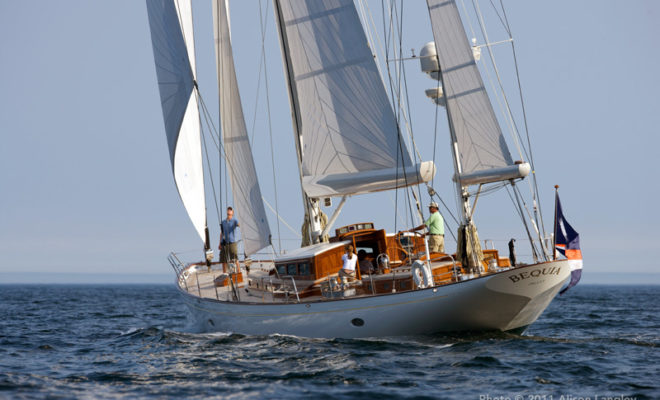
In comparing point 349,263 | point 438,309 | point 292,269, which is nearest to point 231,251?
point 292,269

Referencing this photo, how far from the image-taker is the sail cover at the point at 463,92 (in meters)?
16.7

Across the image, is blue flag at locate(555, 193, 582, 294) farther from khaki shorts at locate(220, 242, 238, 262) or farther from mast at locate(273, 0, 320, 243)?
khaki shorts at locate(220, 242, 238, 262)

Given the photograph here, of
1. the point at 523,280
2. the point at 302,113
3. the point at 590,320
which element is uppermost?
the point at 302,113

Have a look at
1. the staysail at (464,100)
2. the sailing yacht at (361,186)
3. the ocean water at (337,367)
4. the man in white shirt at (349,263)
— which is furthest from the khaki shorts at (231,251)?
the staysail at (464,100)

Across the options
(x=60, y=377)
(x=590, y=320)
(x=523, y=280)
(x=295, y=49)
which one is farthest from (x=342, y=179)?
(x=590, y=320)

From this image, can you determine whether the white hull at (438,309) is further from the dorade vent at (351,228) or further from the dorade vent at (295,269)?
the dorade vent at (351,228)

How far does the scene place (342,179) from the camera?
17.4 meters

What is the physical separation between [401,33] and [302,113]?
3.29m

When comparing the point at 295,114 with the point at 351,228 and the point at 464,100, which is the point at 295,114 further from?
the point at 464,100

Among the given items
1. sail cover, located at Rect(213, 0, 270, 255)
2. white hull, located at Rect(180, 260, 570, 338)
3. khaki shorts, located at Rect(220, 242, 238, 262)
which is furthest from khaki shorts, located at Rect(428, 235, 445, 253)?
khaki shorts, located at Rect(220, 242, 238, 262)

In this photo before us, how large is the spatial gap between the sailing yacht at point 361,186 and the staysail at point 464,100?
0.08 ft

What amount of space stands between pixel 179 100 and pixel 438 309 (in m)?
10.4

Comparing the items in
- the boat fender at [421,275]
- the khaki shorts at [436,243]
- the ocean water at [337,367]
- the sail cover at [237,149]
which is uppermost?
the sail cover at [237,149]

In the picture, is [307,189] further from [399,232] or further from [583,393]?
[583,393]
